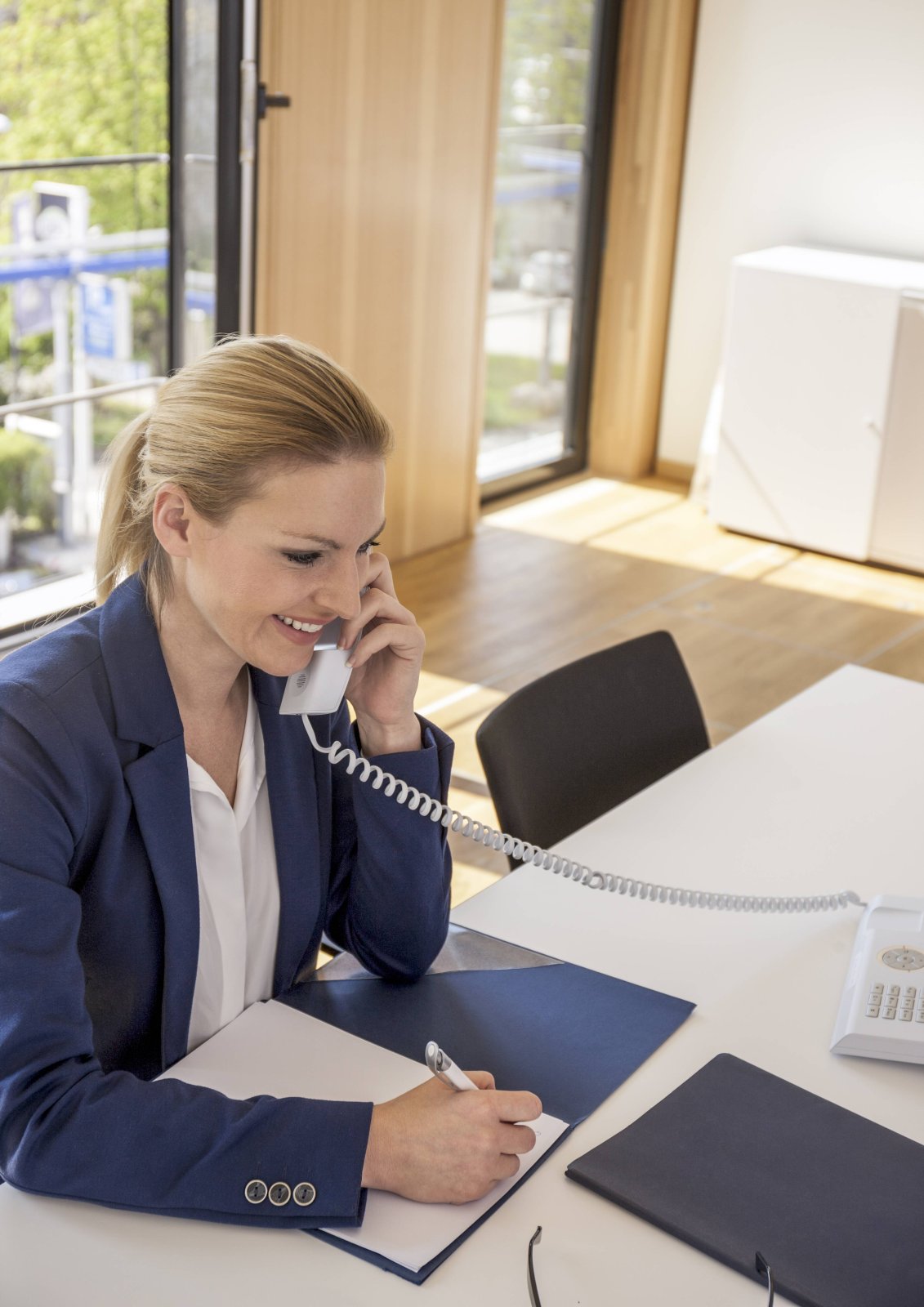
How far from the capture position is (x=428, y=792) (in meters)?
1.59

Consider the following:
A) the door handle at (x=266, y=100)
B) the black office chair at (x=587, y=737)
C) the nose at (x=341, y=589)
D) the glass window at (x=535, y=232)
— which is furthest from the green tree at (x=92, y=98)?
the nose at (x=341, y=589)

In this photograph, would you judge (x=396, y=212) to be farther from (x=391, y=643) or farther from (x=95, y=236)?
(x=391, y=643)

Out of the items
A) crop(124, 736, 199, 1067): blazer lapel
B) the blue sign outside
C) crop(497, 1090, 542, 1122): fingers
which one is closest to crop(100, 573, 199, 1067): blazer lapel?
crop(124, 736, 199, 1067): blazer lapel

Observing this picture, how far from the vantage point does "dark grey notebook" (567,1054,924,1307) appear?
113 cm

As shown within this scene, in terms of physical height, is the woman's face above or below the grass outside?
above

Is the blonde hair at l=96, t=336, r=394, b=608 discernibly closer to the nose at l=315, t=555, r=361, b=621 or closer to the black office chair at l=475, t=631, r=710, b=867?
the nose at l=315, t=555, r=361, b=621

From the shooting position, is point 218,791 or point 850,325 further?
point 850,325

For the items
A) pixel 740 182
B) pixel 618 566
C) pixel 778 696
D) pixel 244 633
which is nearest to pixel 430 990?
pixel 244 633

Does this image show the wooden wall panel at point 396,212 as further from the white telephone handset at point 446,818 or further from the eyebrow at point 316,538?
the eyebrow at point 316,538

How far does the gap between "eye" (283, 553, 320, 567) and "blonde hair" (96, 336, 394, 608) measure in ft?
0.22

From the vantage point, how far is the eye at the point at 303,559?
1373 millimetres

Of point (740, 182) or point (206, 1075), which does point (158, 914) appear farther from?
point (740, 182)

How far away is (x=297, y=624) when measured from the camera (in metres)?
1.43

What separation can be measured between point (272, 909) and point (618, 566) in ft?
11.9
